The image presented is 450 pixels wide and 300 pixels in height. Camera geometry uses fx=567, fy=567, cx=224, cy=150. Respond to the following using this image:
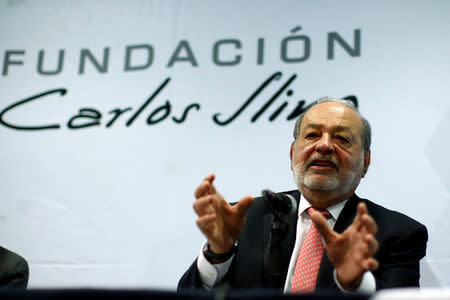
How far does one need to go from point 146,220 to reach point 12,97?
95 centimetres

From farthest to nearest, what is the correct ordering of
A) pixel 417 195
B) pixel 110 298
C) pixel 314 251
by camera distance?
pixel 417 195
pixel 314 251
pixel 110 298

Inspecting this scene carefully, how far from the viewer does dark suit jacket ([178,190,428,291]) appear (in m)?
1.80

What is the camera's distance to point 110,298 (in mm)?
932

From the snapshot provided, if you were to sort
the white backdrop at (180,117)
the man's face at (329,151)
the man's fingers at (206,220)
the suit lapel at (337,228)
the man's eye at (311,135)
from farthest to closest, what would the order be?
the white backdrop at (180,117), the man's eye at (311,135), the man's face at (329,151), the suit lapel at (337,228), the man's fingers at (206,220)

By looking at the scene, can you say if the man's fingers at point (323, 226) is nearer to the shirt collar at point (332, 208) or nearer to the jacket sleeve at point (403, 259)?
the jacket sleeve at point (403, 259)

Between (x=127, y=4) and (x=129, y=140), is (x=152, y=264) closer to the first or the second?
(x=129, y=140)

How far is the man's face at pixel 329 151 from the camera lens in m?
2.02

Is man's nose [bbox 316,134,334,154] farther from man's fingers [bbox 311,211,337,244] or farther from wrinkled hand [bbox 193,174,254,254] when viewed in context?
man's fingers [bbox 311,211,337,244]

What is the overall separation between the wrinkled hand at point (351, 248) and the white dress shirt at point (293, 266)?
51 mm

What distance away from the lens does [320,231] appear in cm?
148

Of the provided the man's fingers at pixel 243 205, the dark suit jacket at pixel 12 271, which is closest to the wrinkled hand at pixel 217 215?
the man's fingers at pixel 243 205

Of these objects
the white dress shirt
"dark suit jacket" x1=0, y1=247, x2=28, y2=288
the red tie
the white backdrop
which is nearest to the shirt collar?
the white dress shirt

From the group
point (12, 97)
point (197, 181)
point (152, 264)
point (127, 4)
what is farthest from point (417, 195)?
point (12, 97)

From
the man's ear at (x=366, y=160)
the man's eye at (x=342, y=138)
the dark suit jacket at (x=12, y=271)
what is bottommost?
the dark suit jacket at (x=12, y=271)
